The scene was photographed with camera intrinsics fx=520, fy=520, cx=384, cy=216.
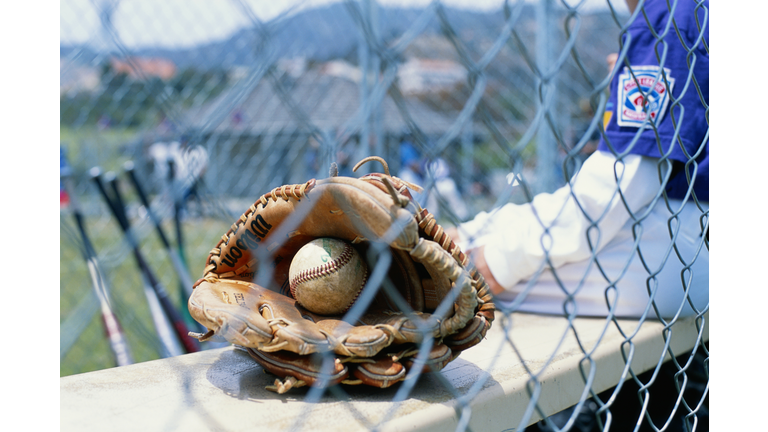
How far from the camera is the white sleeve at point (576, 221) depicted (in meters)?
1.50

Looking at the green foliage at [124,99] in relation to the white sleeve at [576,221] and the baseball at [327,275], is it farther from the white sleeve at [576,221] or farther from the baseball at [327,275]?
the baseball at [327,275]

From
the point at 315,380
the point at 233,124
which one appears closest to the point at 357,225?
the point at 315,380

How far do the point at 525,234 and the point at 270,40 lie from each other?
108 cm

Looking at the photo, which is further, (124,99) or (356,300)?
(124,99)

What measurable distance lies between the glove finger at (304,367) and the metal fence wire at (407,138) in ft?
0.22

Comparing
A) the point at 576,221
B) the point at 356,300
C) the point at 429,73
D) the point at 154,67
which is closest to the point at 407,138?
the point at 429,73

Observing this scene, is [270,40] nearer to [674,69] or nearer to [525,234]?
[525,234]

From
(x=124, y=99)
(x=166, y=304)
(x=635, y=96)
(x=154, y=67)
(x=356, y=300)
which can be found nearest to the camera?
(x=356, y=300)

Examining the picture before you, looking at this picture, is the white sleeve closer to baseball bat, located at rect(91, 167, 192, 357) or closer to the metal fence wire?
the metal fence wire

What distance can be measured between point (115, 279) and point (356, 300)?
4556 millimetres

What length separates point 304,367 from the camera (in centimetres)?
94

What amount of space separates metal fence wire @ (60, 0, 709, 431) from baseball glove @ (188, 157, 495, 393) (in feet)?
0.20

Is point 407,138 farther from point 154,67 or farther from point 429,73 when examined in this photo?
point 154,67

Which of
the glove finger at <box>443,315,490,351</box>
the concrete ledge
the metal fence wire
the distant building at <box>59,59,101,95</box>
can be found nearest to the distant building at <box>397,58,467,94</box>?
the metal fence wire
